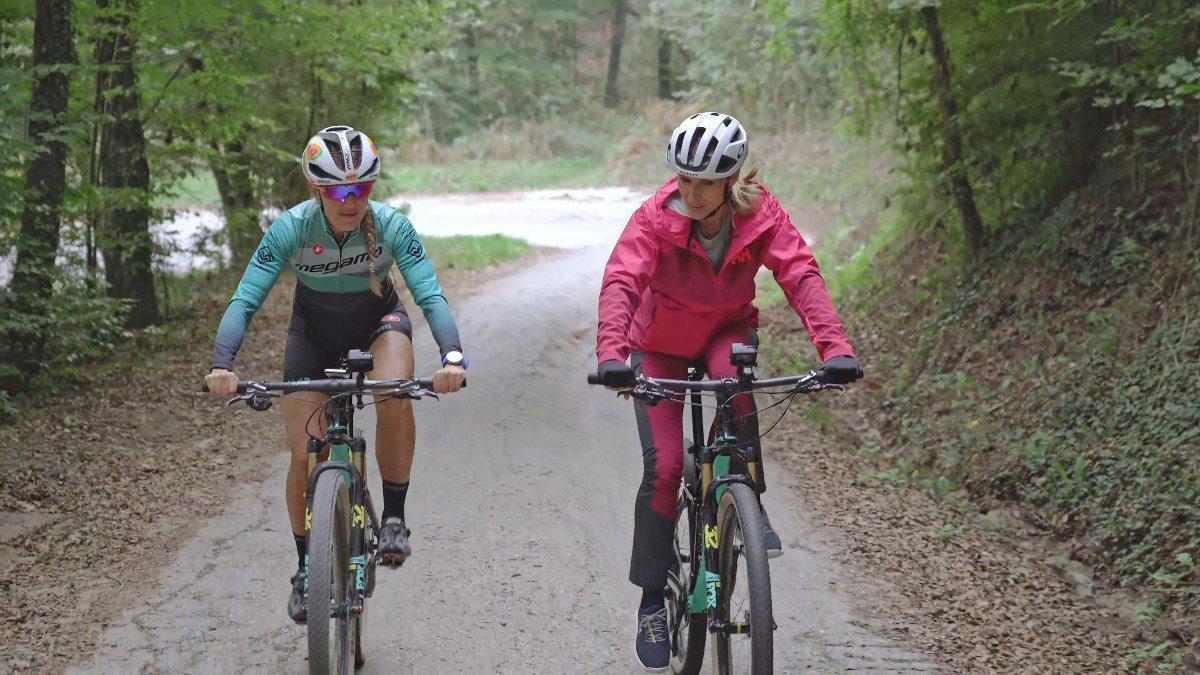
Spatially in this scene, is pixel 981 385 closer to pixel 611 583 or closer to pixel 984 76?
pixel 984 76

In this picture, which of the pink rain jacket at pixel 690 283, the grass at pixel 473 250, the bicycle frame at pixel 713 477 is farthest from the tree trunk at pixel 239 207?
the bicycle frame at pixel 713 477

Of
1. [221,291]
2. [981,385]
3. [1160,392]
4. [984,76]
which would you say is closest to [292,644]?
[1160,392]

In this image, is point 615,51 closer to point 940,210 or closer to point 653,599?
point 940,210

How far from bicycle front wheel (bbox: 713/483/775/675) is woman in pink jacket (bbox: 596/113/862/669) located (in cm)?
17

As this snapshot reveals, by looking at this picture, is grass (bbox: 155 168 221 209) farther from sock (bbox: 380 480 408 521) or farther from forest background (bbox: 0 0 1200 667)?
sock (bbox: 380 480 408 521)

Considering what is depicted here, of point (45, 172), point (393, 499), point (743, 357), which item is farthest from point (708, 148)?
point (45, 172)

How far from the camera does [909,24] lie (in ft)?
37.0

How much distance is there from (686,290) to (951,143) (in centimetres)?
771

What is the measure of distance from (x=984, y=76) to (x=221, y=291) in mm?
10720

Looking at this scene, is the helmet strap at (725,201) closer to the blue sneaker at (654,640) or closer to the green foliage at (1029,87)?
the blue sneaker at (654,640)

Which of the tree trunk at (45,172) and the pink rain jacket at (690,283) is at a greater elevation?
the tree trunk at (45,172)

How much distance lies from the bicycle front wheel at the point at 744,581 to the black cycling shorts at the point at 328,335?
1.74m

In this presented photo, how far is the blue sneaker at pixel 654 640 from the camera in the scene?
488 centimetres

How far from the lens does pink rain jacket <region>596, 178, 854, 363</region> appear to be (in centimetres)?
449
